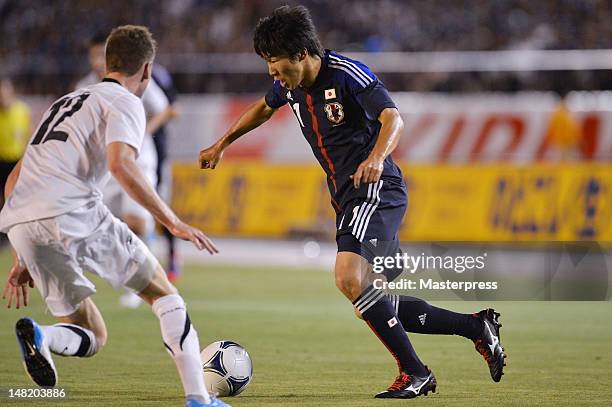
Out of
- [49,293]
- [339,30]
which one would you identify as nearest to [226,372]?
[49,293]

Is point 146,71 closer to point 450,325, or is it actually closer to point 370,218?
point 370,218

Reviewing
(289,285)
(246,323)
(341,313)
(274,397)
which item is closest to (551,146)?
(289,285)

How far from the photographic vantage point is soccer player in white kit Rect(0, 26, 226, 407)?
18.6 ft

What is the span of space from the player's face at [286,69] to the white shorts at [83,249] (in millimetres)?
1349

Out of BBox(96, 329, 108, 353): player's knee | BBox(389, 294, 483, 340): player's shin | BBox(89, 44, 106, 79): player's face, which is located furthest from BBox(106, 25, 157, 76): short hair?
BBox(89, 44, 106, 79): player's face

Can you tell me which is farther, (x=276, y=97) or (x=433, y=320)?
(x=276, y=97)

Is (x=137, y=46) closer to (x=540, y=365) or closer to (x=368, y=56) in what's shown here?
(x=540, y=365)

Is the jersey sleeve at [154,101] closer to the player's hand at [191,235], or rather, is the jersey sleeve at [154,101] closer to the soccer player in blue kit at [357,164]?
the soccer player in blue kit at [357,164]

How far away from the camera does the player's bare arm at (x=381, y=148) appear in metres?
6.09

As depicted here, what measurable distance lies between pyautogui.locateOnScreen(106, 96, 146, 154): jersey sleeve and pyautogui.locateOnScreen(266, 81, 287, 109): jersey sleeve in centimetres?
151

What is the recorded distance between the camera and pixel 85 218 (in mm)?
5801

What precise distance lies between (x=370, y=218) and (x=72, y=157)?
182 cm

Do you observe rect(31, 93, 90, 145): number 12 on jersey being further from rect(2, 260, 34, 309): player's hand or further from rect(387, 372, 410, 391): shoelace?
rect(387, 372, 410, 391): shoelace

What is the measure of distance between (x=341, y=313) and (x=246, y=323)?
4.21ft
